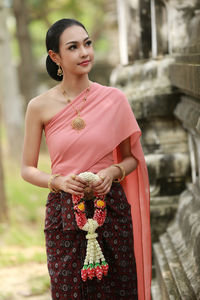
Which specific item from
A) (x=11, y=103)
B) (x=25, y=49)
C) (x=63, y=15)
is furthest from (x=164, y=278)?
(x=63, y=15)

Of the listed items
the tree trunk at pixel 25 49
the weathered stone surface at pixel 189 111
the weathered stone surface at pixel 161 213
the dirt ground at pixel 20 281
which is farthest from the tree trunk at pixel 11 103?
the weathered stone surface at pixel 189 111

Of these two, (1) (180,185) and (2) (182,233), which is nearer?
(2) (182,233)

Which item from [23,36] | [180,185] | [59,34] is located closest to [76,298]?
[59,34]

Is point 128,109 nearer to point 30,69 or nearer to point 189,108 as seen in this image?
point 189,108

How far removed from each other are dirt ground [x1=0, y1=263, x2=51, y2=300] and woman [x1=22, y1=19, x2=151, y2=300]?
170 centimetres

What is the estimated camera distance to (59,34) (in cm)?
251

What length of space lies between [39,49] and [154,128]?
22051 millimetres

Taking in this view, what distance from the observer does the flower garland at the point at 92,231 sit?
8.07ft

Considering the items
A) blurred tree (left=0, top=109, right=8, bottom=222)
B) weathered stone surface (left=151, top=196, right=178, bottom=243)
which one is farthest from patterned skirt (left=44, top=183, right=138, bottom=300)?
blurred tree (left=0, top=109, right=8, bottom=222)

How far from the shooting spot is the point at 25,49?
14.1m

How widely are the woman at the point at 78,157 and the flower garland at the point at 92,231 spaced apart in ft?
0.14

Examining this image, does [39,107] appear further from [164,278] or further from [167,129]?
[167,129]

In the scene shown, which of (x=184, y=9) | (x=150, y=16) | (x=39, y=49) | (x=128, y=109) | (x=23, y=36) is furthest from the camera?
(x=39, y=49)

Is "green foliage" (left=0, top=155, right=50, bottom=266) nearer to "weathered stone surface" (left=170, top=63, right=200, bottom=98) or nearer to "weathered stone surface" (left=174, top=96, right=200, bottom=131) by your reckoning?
"weathered stone surface" (left=174, top=96, right=200, bottom=131)
